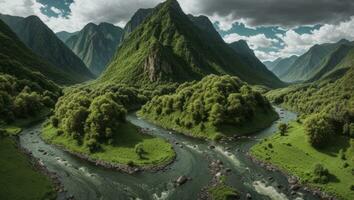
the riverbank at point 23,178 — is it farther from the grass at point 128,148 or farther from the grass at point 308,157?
the grass at point 308,157

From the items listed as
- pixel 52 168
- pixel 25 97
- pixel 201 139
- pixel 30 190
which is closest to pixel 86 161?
pixel 52 168

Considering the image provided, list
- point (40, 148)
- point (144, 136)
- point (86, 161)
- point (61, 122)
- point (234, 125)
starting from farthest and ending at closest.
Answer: point (234, 125) < point (61, 122) < point (144, 136) < point (40, 148) < point (86, 161)

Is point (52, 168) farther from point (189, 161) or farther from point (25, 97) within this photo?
point (25, 97)

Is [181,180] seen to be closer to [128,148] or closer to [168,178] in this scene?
[168,178]

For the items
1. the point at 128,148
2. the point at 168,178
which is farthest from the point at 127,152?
the point at 168,178

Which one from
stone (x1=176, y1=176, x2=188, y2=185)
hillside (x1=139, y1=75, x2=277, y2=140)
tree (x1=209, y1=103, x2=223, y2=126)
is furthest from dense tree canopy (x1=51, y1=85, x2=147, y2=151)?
tree (x1=209, y1=103, x2=223, y2=126)

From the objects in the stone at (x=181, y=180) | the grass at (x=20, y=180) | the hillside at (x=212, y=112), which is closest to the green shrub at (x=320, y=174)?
the stone at (x=181, y=180)
